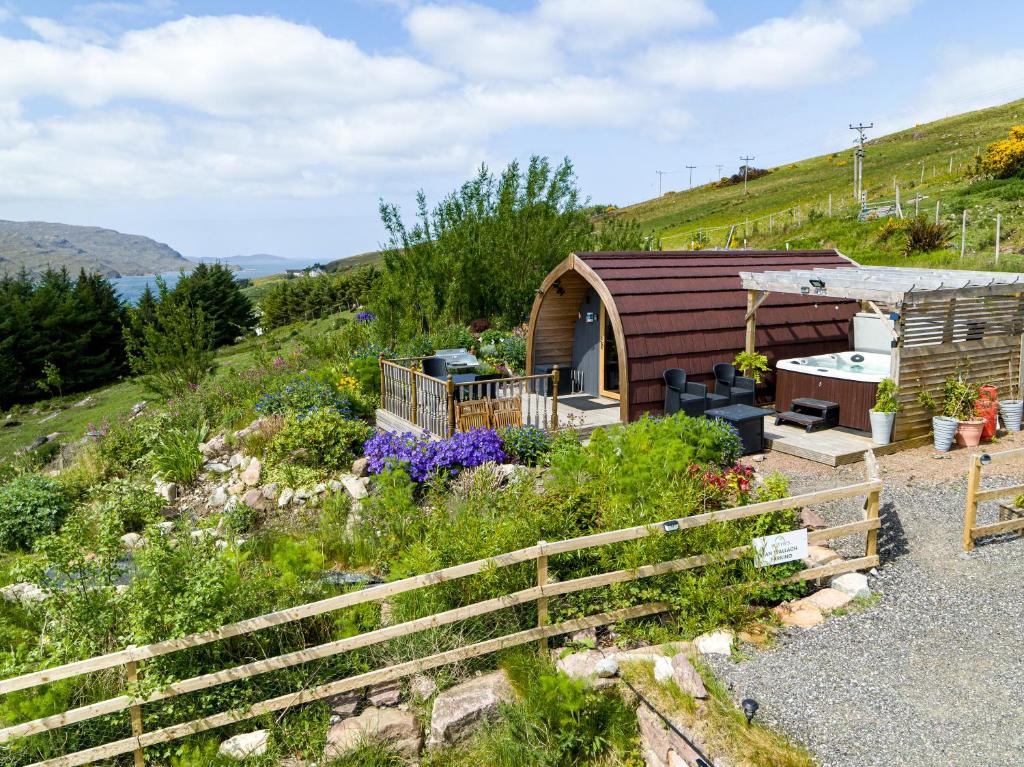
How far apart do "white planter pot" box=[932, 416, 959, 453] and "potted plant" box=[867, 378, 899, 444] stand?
606mm

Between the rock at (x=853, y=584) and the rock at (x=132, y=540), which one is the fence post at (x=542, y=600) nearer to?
the rock at (x=853, y=584)

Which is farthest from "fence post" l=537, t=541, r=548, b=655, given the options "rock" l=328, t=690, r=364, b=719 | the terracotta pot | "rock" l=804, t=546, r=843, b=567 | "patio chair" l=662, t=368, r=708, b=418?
the terracotta pot

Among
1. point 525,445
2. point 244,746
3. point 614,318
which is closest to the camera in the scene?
point 244,746

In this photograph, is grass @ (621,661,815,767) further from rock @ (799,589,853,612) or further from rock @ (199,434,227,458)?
rock @ (199,434,227,458)

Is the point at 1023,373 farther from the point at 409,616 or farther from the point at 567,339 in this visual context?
the point at 409,616

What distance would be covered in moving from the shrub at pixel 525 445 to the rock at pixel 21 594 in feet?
17.3

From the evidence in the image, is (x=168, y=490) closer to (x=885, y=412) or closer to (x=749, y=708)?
(x=749, y=708)

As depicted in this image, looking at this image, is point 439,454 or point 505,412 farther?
point 505,412

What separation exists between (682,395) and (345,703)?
274 inches

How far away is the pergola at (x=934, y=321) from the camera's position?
9562mm

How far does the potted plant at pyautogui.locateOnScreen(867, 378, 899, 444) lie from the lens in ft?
31.2

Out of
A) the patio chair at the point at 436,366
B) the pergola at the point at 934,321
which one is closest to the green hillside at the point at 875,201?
the pergola at the point at 934,321

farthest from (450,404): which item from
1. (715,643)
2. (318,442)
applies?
(715,643)

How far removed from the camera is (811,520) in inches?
A: 272
